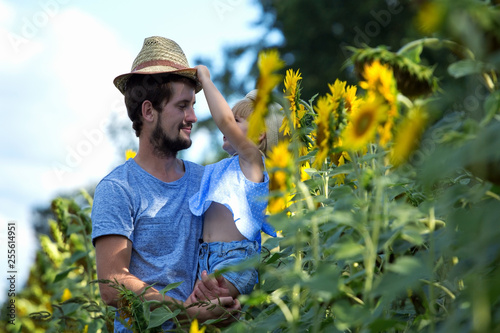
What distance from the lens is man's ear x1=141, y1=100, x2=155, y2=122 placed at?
2.69 metres

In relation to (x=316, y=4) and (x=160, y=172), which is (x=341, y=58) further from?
(x=160, y=172)

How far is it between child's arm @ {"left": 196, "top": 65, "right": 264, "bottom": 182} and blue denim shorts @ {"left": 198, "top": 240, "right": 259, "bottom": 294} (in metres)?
0.27

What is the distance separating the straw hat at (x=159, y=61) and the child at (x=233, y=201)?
0.90 feet

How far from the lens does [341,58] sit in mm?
11305

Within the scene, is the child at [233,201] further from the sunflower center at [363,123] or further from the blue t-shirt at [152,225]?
the sunflower center at [363,123]

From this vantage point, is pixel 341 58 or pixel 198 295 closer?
pixel 198 295

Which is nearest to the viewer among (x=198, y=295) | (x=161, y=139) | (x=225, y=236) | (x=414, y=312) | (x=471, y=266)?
(x=471, y=266)

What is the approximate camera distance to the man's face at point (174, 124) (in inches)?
104

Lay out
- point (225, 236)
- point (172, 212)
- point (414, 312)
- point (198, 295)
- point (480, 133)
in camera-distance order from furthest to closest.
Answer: point (172, 212)
point (225, 236)
point (198, 295)
point (414, 312)
point (480, 133)

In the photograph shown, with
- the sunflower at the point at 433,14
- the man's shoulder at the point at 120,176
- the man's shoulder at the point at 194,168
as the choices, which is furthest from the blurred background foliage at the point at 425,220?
the man's shoulder at the point at 194,168

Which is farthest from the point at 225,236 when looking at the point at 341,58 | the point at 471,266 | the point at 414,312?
the point at 341,58

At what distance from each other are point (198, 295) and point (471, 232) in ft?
4.75

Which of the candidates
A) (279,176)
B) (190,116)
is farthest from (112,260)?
(279,176)

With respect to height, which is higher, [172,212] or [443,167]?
[443,167]
